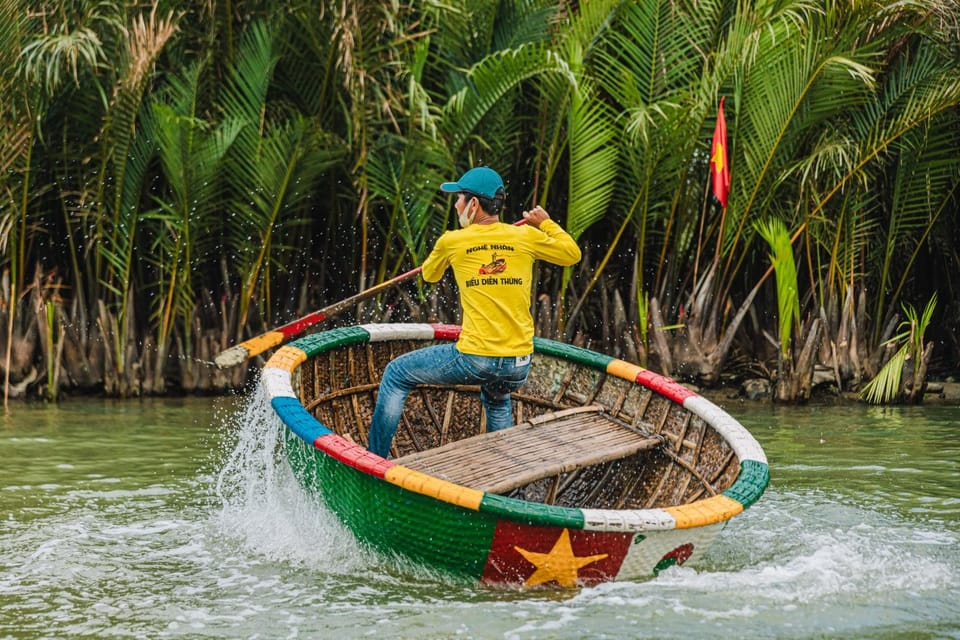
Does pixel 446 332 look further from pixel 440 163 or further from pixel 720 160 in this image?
pixel 720 160

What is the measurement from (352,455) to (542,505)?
82 cm

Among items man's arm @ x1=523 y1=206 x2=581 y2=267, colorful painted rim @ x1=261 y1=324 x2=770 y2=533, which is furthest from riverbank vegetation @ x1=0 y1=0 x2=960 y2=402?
man's arm @ x1=523 y1=206 x2=581 y2=267

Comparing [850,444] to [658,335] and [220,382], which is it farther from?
[220,382]

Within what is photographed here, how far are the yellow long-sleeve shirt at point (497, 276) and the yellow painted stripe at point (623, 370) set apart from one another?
1.00 m

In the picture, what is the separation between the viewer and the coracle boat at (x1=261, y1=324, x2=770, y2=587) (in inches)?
197

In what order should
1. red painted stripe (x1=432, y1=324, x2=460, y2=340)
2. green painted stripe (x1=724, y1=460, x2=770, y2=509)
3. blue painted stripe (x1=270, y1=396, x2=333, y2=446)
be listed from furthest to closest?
red painted stripe (x1=432, y1=324, x2=460, y2=340)
blue painted stripe (x1=270, y1=396, x2=333, y2=446)
green painted stripe (x1=724, y1=460, x2=770, y2=509)

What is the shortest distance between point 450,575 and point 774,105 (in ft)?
20.2

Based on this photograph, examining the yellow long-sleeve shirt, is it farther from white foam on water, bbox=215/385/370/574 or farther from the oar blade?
the oar blade

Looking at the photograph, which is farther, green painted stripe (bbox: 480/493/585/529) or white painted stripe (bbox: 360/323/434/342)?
white painted stripe (bbox: 360/323/434/342)

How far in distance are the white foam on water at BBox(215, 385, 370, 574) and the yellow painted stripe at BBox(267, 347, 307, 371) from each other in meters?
0.16

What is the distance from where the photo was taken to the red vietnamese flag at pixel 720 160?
9.85m

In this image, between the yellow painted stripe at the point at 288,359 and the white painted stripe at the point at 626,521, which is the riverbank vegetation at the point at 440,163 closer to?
the yellow painted stripe at the point at 288,359

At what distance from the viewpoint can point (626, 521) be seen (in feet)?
16.1

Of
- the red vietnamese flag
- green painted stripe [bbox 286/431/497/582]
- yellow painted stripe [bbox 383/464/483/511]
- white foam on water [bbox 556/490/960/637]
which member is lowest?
white foam on water [bbox 556/490/960/637]
